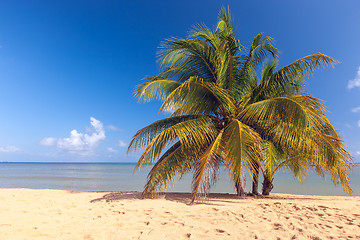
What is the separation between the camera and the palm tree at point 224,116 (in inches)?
236

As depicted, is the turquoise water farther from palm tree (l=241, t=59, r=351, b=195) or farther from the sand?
the sand

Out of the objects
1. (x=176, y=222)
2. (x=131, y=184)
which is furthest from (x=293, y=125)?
(x=131, y=184)

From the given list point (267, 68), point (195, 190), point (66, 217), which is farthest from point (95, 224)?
point (267, 68)

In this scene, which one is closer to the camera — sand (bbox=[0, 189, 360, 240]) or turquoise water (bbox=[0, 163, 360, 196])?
sand (bbox=[0, 189, 360, 240])

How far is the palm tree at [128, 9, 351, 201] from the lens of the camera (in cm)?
600

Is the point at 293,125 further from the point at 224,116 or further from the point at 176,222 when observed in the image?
the point at 176,222

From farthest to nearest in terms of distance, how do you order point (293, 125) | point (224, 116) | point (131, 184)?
point (131, 184), point (224, 116), point (293, 125)

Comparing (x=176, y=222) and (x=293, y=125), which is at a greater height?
(x=293, y=125)

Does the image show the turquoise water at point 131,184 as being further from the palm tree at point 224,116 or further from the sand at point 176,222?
the sand at point 176,222

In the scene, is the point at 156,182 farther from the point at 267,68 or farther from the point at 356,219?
the point at 267,68

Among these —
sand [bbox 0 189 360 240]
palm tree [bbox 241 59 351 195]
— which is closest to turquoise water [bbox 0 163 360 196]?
palm tree [bbox 241 59 351 195]

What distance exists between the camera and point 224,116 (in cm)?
775

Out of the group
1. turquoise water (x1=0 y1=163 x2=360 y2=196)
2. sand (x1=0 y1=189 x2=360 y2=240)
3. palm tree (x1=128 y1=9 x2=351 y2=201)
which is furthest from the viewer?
turquoise water (x1=0 y1=163 x2=360 y2=196)

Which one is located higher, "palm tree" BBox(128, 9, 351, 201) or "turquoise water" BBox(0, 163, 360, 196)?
"palm tree" BBox(128, 9, 351, 201)
